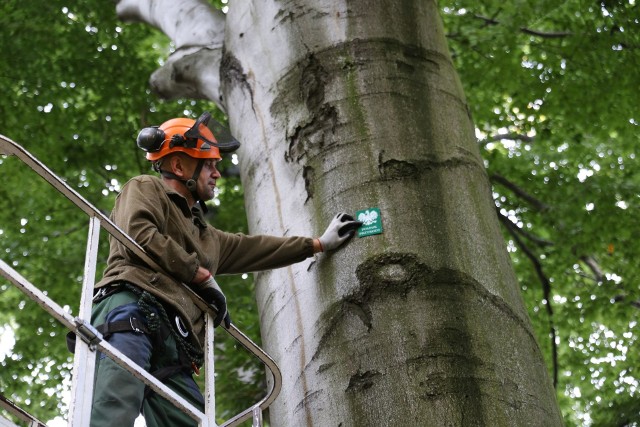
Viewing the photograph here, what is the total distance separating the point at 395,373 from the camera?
312cm

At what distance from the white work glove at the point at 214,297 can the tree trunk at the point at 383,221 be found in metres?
0.29

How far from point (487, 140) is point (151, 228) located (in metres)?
6.38

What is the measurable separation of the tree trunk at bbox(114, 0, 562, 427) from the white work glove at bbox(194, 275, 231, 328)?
0.29m

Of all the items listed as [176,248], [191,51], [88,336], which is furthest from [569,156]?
[88,336]

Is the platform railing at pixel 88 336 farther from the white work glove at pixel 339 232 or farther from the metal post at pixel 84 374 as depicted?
the white work glove at pixel 339 232

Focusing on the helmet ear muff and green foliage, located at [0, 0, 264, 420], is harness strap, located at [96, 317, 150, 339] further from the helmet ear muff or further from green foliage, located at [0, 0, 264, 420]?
green foliage, located at [0, 0, 264, 420]

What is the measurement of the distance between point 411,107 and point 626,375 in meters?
6.02

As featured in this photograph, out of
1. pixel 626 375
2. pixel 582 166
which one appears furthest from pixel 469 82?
pixel 626 375

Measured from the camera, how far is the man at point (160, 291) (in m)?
3.10

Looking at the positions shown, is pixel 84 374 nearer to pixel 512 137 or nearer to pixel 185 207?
pixel 185 207

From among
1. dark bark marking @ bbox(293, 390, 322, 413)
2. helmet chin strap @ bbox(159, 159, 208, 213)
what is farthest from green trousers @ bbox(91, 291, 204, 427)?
helmet chin strap @ bbox(159, 159, 208, 213)

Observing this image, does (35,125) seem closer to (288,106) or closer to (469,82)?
(469,82)

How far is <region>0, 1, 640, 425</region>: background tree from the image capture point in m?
8.12

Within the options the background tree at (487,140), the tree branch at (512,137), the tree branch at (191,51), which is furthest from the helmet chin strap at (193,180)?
the tree branch at (512,137)
